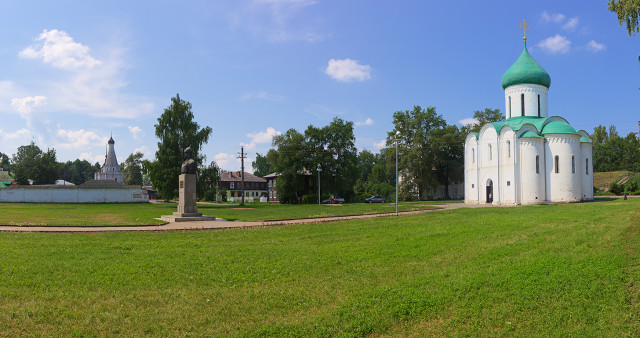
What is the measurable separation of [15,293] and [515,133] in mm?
37959

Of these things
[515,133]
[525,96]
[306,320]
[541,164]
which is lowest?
[306,320]

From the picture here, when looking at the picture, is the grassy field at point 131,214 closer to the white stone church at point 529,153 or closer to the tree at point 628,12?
the white stone church at point 529,153

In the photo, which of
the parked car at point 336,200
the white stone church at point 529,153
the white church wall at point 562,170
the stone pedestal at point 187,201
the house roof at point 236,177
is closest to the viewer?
the stone pedestal at point 187,201

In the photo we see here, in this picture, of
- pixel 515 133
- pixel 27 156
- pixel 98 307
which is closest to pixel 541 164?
pixel 515 133

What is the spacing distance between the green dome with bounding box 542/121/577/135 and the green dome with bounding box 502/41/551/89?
4.32m

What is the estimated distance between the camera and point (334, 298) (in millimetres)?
7047

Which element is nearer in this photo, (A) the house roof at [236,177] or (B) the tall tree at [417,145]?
(B) the tall tree at [417,145]

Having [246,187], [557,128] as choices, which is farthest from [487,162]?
[246,187]

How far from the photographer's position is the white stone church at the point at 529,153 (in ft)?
122

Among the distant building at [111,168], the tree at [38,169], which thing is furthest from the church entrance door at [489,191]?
the distant building at [111,168]

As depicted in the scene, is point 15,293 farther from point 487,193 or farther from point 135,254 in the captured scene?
point 487,193

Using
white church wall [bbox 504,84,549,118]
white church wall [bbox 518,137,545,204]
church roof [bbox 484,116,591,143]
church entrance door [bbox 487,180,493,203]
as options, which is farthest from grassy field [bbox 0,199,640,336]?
white church wall [bbox 504,84,549,118]

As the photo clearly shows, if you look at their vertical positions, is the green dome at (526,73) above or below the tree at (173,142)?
above

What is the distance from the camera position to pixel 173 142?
44.2 m
